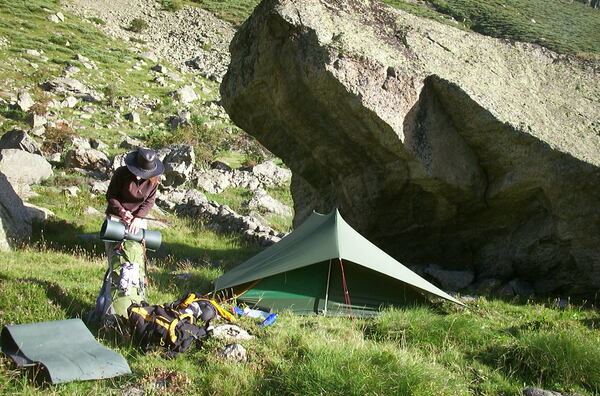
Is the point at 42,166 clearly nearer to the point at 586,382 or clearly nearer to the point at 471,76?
the point at 471,76

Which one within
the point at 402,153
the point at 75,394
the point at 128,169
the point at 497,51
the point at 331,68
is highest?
the point at 497,51

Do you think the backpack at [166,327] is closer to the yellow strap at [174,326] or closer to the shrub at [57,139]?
the yellow strap at [174,326]

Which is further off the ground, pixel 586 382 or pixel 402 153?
pixel 402 153

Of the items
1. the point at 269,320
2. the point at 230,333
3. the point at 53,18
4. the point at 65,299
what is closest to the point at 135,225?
the point at 65,299

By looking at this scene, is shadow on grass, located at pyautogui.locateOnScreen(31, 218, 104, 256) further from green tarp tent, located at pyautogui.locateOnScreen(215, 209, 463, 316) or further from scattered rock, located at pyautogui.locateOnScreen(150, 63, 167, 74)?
scattered rock, located at pyautogui.locateOnScreen(150, 63, 167, 74)

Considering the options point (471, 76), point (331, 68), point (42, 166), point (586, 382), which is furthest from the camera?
point (42, 166)

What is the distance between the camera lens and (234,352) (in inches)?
232

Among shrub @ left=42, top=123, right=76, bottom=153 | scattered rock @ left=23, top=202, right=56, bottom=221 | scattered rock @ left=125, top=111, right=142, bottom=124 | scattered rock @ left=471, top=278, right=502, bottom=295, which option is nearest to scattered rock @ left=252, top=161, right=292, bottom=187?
shrub @ left=42, top=123, right=76, bottom=153

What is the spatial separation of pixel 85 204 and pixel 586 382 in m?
11.2

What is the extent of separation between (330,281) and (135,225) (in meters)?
2.82

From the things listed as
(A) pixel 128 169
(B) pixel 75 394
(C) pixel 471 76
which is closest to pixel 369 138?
(C) pixel 471 76

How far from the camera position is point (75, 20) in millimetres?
48656

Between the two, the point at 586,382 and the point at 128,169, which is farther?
the point at 128,169

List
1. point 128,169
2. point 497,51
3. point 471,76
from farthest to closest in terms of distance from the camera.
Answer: point 497,51 < point 471,76 < point 128,169
